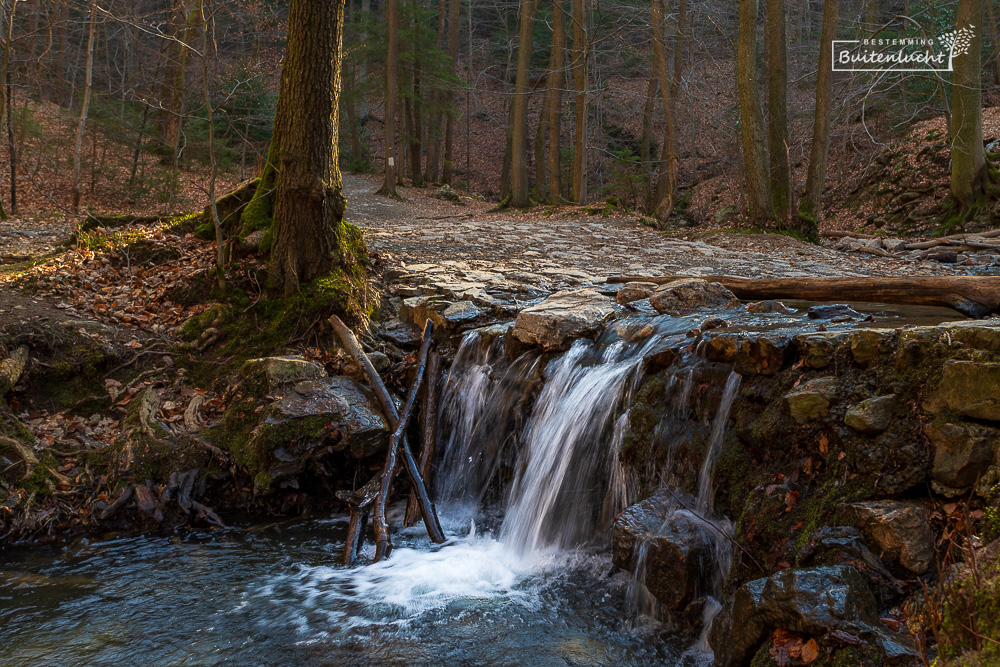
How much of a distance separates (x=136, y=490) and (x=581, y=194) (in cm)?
1415

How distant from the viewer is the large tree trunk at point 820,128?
12.9 metres

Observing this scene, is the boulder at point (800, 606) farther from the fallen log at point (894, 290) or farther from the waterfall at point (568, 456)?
the fallen log at point (894, 290)

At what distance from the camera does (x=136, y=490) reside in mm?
5527

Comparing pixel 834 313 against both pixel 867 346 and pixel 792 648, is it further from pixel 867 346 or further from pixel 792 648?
pixel 792 648

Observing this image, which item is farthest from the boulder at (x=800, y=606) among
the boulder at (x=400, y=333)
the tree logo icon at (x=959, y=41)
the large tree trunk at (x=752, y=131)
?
the tree logo icon at (x=959, y=41)

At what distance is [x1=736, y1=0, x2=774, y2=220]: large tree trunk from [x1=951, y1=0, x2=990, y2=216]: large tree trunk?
420cm

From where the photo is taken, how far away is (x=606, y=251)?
11008mm

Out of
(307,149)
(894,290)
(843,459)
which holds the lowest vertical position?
(843,459)

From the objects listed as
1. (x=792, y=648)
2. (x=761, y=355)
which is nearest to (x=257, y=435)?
(x=761, y=355)

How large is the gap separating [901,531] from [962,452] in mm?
442

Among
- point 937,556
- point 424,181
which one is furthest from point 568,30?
point 937,556

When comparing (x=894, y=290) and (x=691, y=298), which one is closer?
(x=894, y=290)

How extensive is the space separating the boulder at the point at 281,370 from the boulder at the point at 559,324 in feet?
6.31

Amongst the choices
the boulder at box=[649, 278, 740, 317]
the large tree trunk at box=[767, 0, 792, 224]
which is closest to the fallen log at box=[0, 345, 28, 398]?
the boulder at box=[649, 278, 740, 317]
